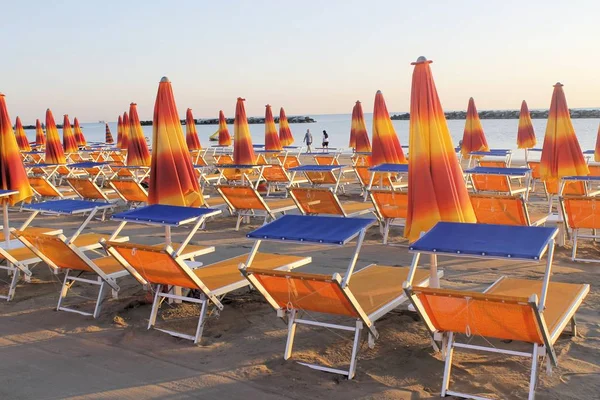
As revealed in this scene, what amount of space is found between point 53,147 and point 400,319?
1165 centimetres

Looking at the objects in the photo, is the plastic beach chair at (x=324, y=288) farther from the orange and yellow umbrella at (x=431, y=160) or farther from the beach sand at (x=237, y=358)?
the orange and yellow umbrella at (x=431, y=160)

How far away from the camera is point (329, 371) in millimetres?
3777

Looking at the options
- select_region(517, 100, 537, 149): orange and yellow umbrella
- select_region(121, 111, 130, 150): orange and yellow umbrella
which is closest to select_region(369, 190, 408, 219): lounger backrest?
select_region(517, 100, 537, 149): orange and yellow umbrella

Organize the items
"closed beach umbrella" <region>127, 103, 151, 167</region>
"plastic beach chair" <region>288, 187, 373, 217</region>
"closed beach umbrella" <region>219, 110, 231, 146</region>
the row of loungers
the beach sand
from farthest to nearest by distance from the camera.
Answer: "closed beach umbrella" <region>219, 110, 231, 146</region> → "closed beach umbrella" <region>127, 103, 151, 167</region> → "plastic beach chair" <region>288, 187, 373, 217</region> → the beach sand → the row of loungers

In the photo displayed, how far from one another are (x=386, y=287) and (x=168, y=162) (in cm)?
233

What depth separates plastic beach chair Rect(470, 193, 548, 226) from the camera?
6395 mm

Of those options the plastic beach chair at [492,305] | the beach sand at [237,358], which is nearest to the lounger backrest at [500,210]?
the beach sand at [237,358]

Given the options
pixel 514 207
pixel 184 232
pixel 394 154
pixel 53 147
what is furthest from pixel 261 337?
pixel 53 147

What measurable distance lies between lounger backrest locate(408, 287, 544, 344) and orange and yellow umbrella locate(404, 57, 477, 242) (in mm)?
1030

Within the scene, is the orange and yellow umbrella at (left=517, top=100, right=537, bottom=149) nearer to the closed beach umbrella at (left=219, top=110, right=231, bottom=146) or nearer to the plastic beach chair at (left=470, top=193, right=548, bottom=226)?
the plastic beach chair at (left=470, top=193, right=548, bottom=226)

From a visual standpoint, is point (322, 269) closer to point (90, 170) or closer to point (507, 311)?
point (507, 311)

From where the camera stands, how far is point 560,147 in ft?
27.5

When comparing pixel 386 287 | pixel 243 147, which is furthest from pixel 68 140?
pixel 386 287

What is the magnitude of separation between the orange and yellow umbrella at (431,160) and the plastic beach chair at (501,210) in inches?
88.0
